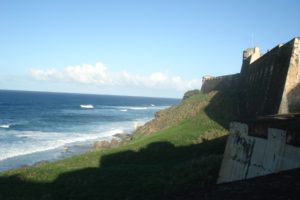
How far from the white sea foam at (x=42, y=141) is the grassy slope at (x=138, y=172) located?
1335 cm

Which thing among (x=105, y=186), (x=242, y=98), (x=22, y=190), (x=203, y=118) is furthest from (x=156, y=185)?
(x=242, y=98)

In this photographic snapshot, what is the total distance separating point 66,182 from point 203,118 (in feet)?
54.3

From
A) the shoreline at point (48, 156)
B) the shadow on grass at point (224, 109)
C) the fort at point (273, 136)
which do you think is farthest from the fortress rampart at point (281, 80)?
the shoreline at point (48, 156)

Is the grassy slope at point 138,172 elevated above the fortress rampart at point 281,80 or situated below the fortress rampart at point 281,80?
below

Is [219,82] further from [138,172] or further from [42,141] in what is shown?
[138,172]

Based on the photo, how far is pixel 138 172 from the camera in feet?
55.5

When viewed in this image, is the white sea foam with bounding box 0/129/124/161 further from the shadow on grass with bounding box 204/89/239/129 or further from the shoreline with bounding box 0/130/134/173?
the shadow on grass with bounding box 204/89/239/129

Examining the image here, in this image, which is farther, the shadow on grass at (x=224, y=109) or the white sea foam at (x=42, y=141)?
the white sea foam at (x=42, y=141)

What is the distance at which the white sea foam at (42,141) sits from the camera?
120 feet

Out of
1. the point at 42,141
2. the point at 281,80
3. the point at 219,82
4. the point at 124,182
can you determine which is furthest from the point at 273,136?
the point at 219,82

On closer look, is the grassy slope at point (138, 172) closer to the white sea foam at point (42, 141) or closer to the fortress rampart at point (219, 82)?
the white sea foam at point (42, 141)

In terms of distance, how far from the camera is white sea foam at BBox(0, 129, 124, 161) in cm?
3669

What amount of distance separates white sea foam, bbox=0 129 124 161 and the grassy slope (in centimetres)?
1335

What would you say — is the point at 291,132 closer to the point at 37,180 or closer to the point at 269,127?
the point at 269,127
